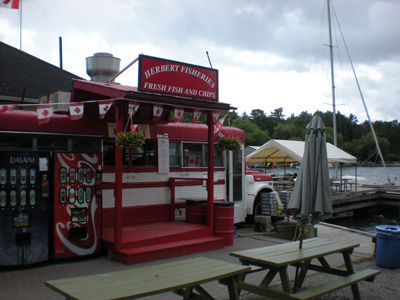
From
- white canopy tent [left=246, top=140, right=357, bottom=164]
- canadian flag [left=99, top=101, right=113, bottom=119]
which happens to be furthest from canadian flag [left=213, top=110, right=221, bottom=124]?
white canopy tent [left=246, top=140, right=357, bottom=164]

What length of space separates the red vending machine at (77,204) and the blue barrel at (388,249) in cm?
534

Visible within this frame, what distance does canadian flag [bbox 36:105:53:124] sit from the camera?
6922 mm

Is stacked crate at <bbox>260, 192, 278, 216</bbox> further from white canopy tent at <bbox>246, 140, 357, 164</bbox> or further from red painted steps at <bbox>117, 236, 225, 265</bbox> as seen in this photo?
white canopy tent at <bbox>246, 140, 357, 164</bbox>

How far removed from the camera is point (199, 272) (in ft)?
14.8

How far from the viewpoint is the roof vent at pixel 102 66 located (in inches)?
406

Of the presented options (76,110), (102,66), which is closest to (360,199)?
(102,66)

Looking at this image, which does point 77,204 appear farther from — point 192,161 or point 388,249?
point 388,249

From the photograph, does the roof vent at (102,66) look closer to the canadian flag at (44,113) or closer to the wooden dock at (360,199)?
the canadian flag at (44,113)

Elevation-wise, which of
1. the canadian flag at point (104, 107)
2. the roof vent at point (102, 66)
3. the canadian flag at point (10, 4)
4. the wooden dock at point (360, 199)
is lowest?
the wooden dock at point (360, 199)

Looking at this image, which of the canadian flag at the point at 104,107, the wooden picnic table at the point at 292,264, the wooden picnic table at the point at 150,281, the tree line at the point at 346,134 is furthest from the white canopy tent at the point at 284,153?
the tree line at the point at 346,134

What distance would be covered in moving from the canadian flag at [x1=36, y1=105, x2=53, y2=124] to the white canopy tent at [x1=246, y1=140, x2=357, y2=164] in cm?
1200

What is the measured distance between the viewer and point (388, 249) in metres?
7.75

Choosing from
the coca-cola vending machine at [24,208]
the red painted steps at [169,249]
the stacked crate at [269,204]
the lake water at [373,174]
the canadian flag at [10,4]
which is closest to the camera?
the coca-cola vending machine at [24,208]

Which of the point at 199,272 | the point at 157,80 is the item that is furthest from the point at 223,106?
the point at 199,272
